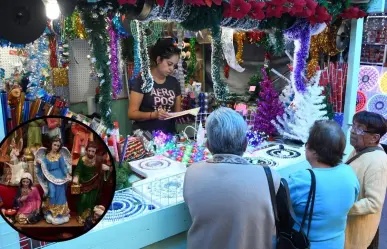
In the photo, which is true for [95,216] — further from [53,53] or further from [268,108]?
[53,53]

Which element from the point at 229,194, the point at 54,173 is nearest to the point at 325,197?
the point at 229,194

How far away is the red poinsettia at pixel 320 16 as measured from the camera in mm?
2471

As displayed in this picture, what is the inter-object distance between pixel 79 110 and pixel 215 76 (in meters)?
2.52

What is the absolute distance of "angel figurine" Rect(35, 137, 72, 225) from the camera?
76 cm

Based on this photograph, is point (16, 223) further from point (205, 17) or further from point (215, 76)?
point (215, 76)

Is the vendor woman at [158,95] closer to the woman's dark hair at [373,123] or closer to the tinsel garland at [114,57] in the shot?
the tinsel garland at [114,57]

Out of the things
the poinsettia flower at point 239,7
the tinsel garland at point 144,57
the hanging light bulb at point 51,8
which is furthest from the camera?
the tinsel garland at point 144,57

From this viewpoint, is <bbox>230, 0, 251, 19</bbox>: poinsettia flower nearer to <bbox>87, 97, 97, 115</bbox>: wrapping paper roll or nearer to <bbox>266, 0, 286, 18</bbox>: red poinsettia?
<bbox>266, 0, 286, 18</bbox>: red poinsettia

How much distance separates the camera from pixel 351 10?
9.17ft

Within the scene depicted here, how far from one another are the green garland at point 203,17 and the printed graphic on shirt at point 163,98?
72cm

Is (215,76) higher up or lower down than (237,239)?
higher up

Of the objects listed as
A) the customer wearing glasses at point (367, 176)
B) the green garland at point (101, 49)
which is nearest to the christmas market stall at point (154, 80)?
the green garland at point (101, 49)

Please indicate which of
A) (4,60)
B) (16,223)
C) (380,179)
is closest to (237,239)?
(16,223)

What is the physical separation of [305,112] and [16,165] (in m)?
2.47
